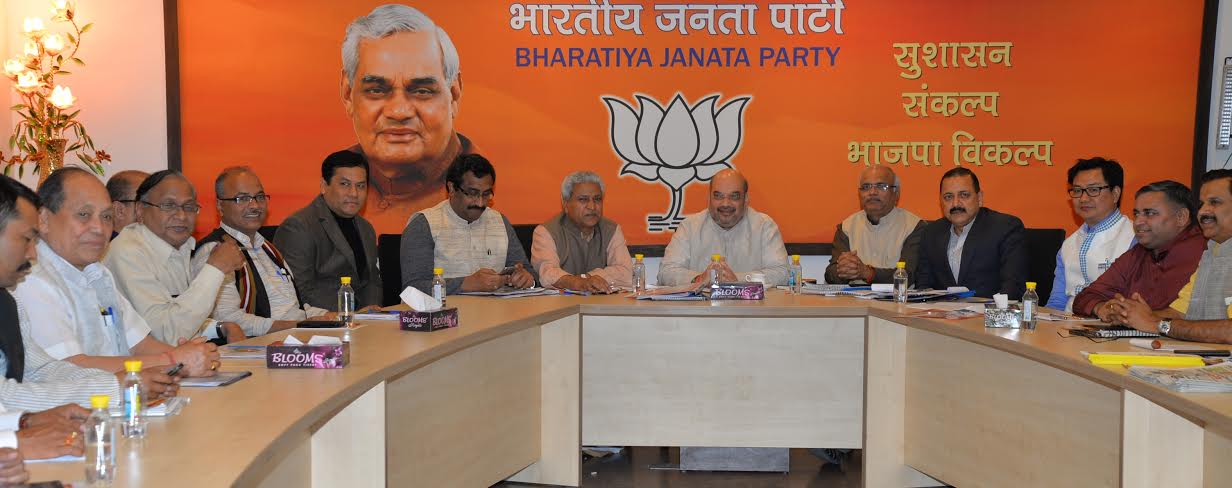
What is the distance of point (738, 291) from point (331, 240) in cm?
181

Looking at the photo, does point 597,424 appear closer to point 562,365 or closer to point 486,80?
point 562,365

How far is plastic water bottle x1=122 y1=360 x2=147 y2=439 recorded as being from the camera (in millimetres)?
1769

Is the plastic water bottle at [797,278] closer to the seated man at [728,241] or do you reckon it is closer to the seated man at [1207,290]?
the seated man at [728,241]

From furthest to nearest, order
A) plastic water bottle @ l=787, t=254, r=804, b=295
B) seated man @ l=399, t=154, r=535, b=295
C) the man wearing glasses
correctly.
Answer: seated man @ l=399, t=154, r=535, b=295 < plastic water bottle @ l=787, t=254, r=804, b=295 < the man wearing glasses

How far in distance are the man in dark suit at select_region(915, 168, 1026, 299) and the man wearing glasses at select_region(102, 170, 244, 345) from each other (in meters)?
3.16

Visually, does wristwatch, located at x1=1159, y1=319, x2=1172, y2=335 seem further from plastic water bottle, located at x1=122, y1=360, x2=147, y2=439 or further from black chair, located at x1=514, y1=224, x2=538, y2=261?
black chair, located at x1=514, y1=224, x2=538, y2=261

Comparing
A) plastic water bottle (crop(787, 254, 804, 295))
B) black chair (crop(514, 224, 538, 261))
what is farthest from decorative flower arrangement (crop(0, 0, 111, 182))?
plastic water bottle (crop(787, 254, 804, 295))

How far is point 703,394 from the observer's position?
165 inches

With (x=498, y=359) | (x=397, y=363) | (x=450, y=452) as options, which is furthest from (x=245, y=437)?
(x=498, y=359)

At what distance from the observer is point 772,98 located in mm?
5875

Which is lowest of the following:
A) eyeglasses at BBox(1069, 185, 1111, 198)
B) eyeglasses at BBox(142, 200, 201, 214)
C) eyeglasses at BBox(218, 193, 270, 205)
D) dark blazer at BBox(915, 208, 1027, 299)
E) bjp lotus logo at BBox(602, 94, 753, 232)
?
dark blazer at BBox(915, 208, 1027, 299)

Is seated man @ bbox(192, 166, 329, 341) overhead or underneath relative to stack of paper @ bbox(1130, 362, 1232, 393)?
overhead

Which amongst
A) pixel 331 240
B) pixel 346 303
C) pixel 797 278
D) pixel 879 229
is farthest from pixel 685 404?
pixel 879 229

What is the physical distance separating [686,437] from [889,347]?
36.2 inches
